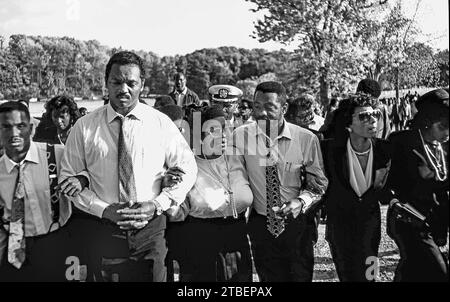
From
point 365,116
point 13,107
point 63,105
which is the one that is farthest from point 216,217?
point 63,105

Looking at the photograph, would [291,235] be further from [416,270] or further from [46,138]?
[46,138]

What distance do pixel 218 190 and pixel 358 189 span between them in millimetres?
988

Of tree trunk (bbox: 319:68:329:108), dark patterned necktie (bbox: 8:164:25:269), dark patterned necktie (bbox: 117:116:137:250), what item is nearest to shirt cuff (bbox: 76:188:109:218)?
dark patterned necktie (bbox: 117:116:137:250)

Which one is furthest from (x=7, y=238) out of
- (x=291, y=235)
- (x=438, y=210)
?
(x=438, y=210)

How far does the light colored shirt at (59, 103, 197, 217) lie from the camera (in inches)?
123

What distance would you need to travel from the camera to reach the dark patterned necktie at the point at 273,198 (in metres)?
3.47

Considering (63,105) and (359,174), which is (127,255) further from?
(63,105)

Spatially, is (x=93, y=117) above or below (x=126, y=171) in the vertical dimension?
above

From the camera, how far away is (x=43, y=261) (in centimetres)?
335

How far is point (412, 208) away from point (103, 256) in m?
2.07

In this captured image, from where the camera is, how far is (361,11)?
850 centimetres

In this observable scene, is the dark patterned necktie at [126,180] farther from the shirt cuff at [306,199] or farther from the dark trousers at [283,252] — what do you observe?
the shirt cuff at [306,199]

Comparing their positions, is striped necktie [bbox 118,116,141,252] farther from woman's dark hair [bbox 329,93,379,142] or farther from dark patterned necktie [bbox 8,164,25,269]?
woman's dark hair [bbox 329,93,379,142]

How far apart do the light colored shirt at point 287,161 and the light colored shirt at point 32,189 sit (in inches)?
51.6
